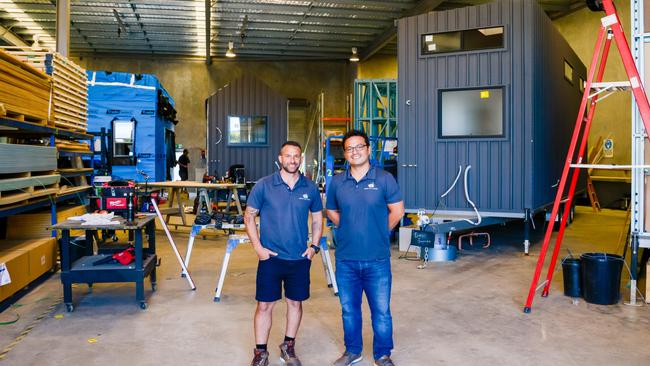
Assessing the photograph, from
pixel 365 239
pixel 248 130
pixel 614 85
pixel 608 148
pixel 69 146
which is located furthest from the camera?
pixel 248 130

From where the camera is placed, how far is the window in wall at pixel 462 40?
8.20 meters

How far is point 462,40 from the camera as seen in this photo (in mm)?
8359

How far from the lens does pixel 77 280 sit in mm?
4969

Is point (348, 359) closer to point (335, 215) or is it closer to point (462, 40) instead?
point (335, 215)

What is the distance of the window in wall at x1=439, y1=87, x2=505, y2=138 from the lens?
8.20m

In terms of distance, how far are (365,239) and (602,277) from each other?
3.09m

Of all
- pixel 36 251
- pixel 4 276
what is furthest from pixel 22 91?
pixel 4 276

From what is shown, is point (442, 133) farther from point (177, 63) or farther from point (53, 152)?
point (177, 63)

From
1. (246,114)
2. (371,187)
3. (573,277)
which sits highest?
(246,114)

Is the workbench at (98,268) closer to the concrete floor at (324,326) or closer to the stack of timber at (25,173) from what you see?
the concrete floor at (324,326)

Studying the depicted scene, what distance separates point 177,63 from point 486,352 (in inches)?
847

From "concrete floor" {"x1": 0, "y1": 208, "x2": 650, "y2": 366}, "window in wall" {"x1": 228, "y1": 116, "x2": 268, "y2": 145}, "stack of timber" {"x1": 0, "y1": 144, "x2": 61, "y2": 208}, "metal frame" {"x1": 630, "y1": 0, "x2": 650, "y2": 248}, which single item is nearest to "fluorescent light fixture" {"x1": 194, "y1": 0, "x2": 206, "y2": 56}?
"window in wall" {"x1": 228, "y1": 116, "x2": 268, "y2": 145}

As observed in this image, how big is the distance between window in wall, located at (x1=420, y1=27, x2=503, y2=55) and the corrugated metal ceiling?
6.56 meters

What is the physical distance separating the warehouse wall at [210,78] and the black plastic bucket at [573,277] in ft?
59.7
